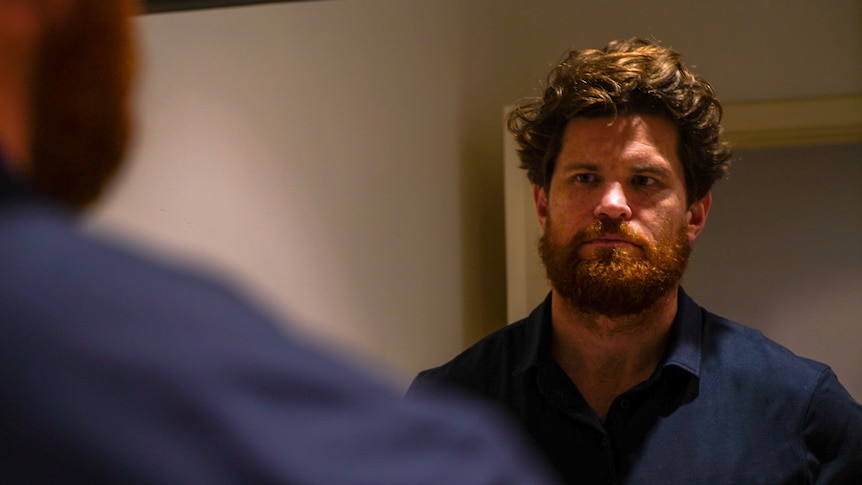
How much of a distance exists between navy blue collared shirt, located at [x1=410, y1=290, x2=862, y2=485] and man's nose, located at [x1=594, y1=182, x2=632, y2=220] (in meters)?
0.17

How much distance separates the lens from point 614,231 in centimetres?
101

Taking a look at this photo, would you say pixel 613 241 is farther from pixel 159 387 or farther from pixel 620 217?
pixel 159 387

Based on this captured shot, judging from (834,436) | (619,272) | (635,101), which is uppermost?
(635,101)

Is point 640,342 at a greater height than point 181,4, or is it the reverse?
point 181,4

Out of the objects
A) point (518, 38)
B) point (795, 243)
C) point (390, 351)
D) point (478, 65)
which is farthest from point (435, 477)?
point (795, 243)

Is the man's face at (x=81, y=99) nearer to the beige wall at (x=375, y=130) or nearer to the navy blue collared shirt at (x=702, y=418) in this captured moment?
the beige wall at (x=375, y=130)

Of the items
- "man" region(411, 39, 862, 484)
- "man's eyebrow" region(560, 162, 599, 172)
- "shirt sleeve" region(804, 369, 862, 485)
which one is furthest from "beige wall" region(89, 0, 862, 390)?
"shirt sleeve" region(804, 369, 862, 485)

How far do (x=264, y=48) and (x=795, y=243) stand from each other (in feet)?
→ 5.12

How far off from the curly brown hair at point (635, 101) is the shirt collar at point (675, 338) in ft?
0.53

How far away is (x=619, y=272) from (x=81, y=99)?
2.84 feet

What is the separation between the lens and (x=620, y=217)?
39.8 inches

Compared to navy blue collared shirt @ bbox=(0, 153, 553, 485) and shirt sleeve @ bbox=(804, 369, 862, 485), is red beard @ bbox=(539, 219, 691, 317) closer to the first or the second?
shirt sleeve @ bbox=(804, 369, 862, 485)

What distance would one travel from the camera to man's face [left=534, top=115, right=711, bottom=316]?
1005mm

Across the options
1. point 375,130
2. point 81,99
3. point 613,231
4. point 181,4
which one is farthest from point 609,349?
point 81,99
